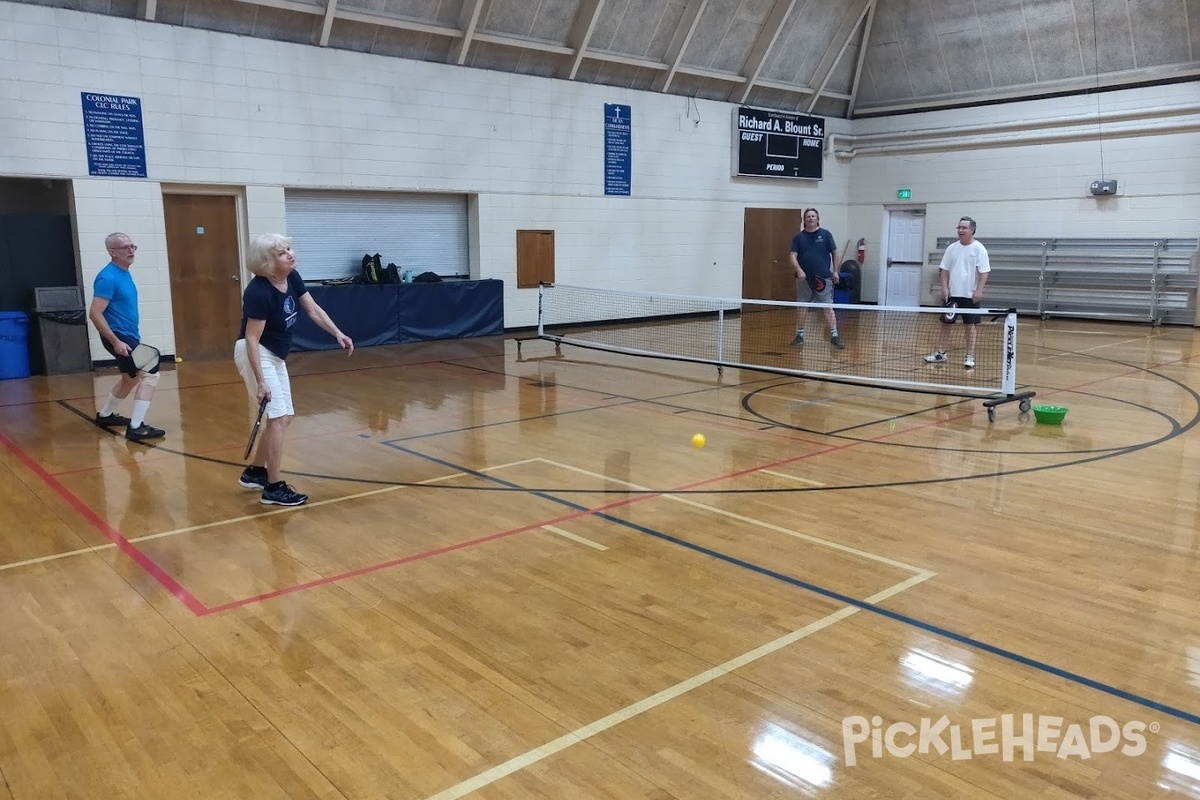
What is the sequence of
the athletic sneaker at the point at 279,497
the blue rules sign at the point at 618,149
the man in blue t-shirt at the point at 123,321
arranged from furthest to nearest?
the blue rules sign at the point at 618,149
the man in blue t-shirt at the point at 123,321
the athletic sneaker at the point at 279,497

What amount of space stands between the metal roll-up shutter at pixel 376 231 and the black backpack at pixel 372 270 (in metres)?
0.39

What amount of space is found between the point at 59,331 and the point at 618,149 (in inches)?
412

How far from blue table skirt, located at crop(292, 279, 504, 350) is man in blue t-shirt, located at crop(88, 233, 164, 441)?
5.79 m

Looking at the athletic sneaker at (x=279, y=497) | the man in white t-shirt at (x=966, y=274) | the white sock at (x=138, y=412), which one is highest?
the man in white t-shirt at (x=966, y=274)

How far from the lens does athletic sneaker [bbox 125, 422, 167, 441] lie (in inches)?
318

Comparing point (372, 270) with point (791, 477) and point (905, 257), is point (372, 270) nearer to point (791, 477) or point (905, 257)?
point (791, 477)

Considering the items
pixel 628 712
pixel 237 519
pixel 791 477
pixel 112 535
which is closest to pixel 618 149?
pixel 791 477

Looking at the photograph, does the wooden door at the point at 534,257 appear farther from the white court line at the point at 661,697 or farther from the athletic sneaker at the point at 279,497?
the white court line at the point at 661,697

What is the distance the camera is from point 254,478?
21.2 ft

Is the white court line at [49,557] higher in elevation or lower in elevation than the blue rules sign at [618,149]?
lower

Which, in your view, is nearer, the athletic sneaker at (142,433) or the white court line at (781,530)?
the white court line at (781,530)

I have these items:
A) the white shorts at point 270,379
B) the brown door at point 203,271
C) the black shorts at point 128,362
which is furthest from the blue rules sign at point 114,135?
the white shorts at point 270,379

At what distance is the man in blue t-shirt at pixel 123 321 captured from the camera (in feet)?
24.6

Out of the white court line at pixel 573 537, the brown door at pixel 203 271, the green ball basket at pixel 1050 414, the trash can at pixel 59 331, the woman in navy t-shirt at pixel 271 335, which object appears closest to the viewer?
the white court line at pixel 573 537
